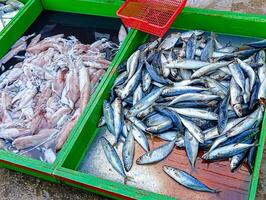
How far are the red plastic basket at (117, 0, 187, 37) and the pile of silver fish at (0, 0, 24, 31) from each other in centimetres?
195

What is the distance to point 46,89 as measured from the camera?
170 inches

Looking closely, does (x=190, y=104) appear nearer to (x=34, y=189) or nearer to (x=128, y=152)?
(x=128, y=152)

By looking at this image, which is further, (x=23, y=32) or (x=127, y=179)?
(x=23, y=32)

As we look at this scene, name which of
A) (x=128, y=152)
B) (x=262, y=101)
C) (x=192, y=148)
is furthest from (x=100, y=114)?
(x=262, y=101)

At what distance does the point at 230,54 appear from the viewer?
160 inches

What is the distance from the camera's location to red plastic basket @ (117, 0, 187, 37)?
13.9ft

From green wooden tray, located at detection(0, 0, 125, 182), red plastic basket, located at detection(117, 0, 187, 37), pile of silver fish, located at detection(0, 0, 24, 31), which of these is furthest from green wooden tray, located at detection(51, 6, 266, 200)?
pile of silver fish, located at detection(0, 0, 24, 31)

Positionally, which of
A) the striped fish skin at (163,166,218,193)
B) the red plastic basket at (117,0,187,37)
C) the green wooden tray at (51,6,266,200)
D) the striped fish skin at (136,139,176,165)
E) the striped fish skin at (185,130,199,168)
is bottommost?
the striped fish skin at (163,166,218,193)

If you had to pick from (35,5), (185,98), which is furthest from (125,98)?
(35,5)

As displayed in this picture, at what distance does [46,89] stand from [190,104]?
5.80ft

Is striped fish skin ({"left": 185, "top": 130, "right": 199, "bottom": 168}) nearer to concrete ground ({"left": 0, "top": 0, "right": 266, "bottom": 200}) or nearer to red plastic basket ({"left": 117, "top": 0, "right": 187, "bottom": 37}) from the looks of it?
concrete ground ({"left": 0, "top": 0, "right": 266, "bottom": 200})

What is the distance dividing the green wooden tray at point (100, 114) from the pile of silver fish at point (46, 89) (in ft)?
0.76

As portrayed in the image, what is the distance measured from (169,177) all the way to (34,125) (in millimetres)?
1593

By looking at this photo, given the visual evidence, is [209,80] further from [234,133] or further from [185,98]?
[234,133]
